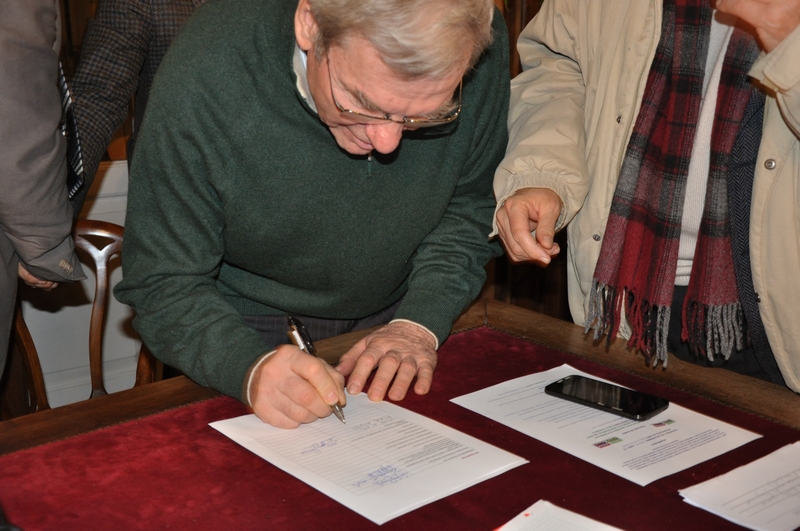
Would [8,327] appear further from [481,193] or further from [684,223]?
[684,223]

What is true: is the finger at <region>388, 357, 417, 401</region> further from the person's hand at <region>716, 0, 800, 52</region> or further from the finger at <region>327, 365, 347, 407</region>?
the person's hand at <region>716, 0, 800, 52</region>

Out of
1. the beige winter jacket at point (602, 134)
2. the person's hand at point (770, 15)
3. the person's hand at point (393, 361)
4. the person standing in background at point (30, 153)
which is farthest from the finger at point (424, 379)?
the person standing in background at point (30, 153)

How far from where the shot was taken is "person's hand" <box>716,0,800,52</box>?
1.37m

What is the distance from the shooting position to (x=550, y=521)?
103 centimetres

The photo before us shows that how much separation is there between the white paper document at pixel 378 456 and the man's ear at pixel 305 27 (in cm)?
63

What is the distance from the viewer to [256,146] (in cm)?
154

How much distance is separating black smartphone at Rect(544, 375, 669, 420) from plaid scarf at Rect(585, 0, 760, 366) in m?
0.21

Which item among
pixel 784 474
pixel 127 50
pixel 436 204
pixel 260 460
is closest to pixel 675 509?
pixel 784 474

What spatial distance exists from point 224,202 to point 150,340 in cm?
30

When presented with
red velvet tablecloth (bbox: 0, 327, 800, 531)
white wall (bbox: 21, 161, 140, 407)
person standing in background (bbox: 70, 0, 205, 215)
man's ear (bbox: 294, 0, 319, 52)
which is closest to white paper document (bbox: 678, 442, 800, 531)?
red velvet tablecloth (bbox: 0, 327, 800, 531)

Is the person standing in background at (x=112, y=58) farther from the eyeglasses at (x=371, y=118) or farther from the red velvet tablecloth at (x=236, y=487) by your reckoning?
the red velvet tablecloth at (x=236, y=487)

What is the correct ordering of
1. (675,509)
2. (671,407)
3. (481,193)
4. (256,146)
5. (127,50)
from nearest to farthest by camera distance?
(675,509) < (671,407) < (256,146) < (481,193) < (127,50)

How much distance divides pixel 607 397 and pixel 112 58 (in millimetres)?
1717

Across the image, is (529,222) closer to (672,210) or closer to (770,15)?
(672,210)
